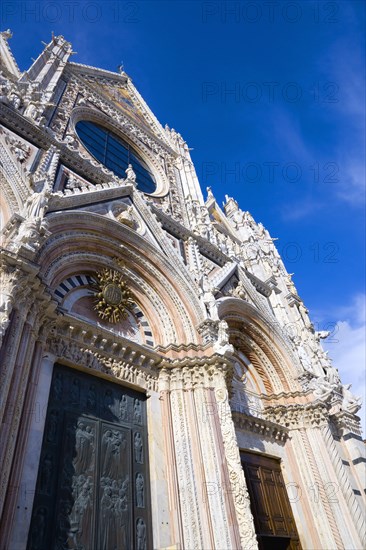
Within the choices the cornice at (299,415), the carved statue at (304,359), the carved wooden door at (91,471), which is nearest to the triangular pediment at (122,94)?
the carved statue at (304,359)

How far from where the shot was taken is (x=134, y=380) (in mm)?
7734

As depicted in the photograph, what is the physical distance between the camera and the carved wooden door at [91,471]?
5449 mm

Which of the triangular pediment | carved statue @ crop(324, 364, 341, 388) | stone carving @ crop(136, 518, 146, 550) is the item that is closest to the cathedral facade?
stone carving @ crop(136, 518, 146, 550)

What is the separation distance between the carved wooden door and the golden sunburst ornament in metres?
1.55

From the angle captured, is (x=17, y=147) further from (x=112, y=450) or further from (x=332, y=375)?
(x=332, y=375)

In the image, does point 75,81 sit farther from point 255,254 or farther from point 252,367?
point 252,367

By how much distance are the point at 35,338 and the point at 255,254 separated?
12279 millimetres

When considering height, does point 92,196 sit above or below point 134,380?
above

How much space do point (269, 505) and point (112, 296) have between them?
594 cm

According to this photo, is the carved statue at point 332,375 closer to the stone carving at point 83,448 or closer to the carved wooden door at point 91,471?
the carved wooden door at point 91,471

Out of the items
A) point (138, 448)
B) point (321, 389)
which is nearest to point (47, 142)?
point (138, 448)

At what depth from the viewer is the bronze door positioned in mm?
8289

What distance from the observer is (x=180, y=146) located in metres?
19.3

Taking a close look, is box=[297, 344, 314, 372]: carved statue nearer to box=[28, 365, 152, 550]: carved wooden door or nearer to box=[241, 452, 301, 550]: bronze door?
box=[241, 452, 301, 550]: bronze door
